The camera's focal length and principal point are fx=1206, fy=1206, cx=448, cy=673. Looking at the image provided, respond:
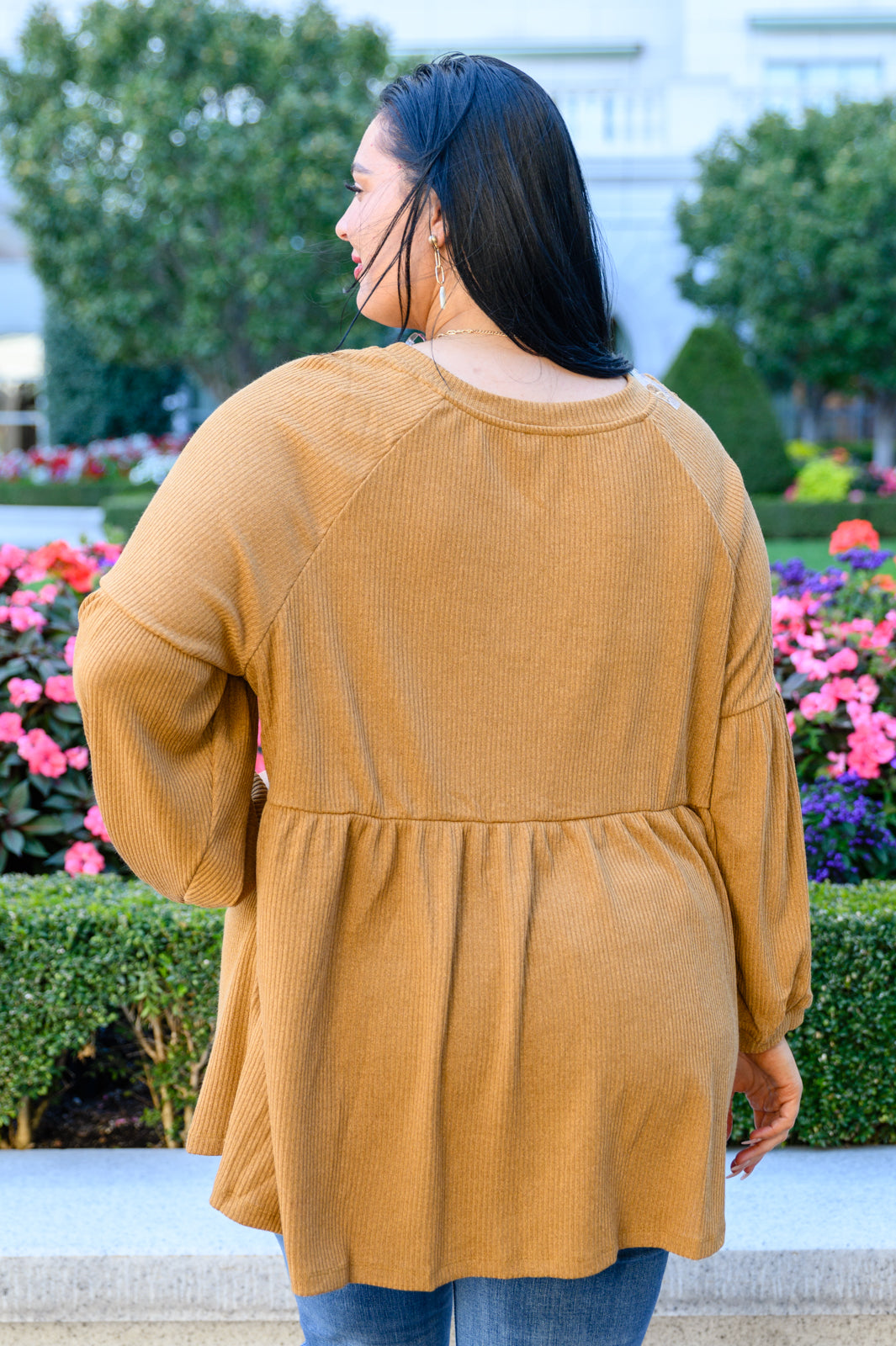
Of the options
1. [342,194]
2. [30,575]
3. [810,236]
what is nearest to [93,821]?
[30,575]

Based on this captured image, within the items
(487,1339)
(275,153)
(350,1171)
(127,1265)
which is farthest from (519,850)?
(275,153)

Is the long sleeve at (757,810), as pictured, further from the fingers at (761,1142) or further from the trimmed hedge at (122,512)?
the trimmed hedge at (122,512)

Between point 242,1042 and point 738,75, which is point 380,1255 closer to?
point 242,1042

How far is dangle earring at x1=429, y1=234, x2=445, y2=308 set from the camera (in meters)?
1.11

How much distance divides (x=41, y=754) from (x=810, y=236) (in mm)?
17643

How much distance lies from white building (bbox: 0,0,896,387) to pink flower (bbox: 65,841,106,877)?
1934cm

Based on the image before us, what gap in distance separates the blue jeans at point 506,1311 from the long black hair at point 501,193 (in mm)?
889

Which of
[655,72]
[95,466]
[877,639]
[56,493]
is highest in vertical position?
[655,72]

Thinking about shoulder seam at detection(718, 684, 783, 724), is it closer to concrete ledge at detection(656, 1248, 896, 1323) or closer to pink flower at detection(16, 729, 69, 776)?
concrete ledge at detection(656, 1248, 896, 1323)

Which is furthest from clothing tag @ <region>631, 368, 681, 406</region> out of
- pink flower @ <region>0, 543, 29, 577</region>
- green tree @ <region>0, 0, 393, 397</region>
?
green tree @ <region>0, 0, 393, 397</region>

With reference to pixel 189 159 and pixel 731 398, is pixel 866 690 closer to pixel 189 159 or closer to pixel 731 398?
pixel 731 398

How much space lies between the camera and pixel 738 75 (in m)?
21.9

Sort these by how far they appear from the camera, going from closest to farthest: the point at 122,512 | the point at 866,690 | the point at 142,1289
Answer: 1. the point at 142,1289
2. the point at 866,690
3. the point at 122,512

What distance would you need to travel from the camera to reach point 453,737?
1100mm
